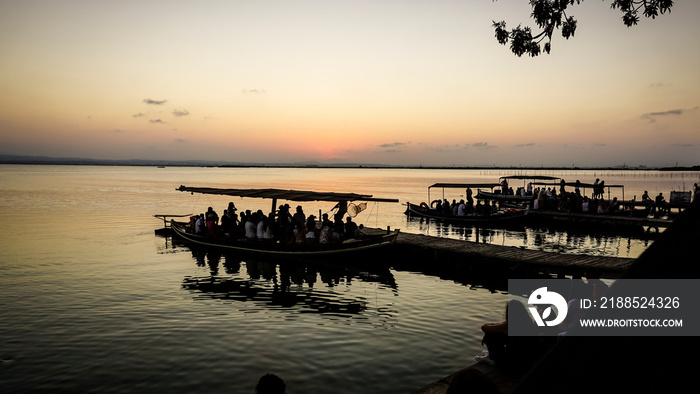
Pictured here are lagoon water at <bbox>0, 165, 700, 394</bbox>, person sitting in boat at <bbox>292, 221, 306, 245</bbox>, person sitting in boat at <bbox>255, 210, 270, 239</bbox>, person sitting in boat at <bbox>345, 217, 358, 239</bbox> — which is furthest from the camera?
person sitting in boat at <bbox>255, 210, 270, 239</bbox>

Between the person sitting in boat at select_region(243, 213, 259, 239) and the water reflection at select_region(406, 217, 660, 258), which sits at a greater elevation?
the person sitting in boat at select_region(243, 213, 259, 239)

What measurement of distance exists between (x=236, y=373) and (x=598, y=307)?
1025 cm

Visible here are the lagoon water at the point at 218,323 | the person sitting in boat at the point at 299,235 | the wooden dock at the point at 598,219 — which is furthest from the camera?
the wooden dock at the point at 598,219

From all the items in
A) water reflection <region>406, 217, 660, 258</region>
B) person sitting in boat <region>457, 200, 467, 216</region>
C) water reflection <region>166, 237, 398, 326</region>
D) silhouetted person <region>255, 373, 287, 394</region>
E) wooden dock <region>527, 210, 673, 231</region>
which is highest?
silhouetted person <region>255, 373, 287, 394</region>

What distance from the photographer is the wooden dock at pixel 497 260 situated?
18344 millimetres

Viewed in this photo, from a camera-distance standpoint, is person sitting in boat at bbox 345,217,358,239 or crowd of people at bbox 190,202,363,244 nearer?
crowd of people at bbox 190,202,363,244

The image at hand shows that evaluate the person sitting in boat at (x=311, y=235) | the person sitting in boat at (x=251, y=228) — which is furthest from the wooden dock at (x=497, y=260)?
the person sitting in boat at (x=251, y=228)

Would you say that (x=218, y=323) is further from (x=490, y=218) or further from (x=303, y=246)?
(x=490, y=218)

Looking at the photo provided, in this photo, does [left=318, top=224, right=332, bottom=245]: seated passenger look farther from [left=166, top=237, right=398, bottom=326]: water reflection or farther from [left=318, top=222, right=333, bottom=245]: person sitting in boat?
[left=166, top=237, right=398, bottom=326]: water reflection

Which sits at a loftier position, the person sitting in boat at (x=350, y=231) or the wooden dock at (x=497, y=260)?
the person sitting in boat at (x=350, y=231)

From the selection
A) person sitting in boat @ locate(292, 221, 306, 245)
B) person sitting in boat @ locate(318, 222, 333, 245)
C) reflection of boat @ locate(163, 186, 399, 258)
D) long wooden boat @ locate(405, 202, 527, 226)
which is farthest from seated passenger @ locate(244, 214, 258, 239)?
long wooden boat @ locate(405, 202, 527, 226)

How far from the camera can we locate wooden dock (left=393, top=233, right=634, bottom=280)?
18.3 m

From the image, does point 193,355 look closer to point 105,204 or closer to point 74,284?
point 74,284

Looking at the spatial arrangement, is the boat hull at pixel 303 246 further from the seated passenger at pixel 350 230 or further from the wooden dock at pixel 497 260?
the wooden dock at pixel 497 260
